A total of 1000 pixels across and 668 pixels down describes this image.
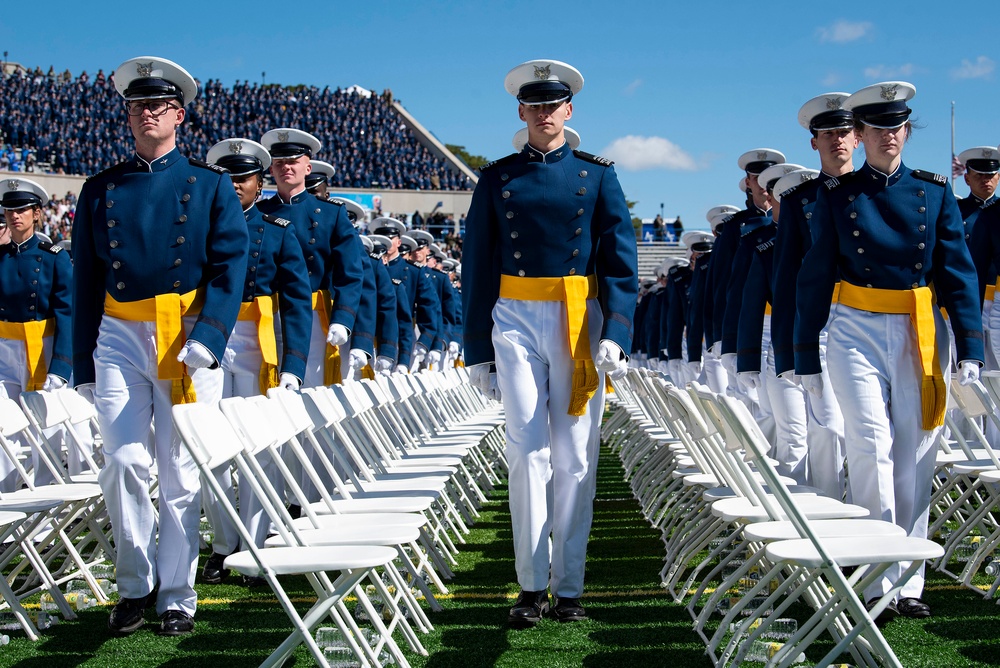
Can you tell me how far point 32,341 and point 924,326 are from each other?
5.69m

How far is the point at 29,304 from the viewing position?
8.20m

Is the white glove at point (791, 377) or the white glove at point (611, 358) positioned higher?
the white glove at point (611, 358)

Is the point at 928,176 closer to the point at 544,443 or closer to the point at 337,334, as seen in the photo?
the point at 544,443

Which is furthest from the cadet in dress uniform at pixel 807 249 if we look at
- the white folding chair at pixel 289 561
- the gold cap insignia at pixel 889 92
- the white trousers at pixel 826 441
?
the white folding chair at pixel 289 561

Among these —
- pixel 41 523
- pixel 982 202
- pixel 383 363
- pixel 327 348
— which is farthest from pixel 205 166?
pixel 982 202

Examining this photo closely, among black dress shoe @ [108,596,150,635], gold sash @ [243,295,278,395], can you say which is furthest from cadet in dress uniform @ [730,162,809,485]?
black dress shoe @ [108,596,150,635]

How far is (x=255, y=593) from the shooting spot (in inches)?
231

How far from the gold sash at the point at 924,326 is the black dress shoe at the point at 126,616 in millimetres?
3116

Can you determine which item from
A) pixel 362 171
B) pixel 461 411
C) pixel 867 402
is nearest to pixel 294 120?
pixel 362 171

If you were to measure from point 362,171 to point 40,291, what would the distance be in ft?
131

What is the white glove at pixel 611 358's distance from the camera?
16.5 ft

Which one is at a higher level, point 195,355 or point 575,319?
point 575,319

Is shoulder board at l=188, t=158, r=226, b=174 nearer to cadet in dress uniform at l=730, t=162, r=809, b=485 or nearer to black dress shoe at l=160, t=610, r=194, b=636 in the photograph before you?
black dress shoe at l=160, t=610, r=194, b=636

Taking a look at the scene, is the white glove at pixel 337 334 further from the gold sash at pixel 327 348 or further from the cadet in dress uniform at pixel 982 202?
the cadet in dress uniform at pixel 982 202
